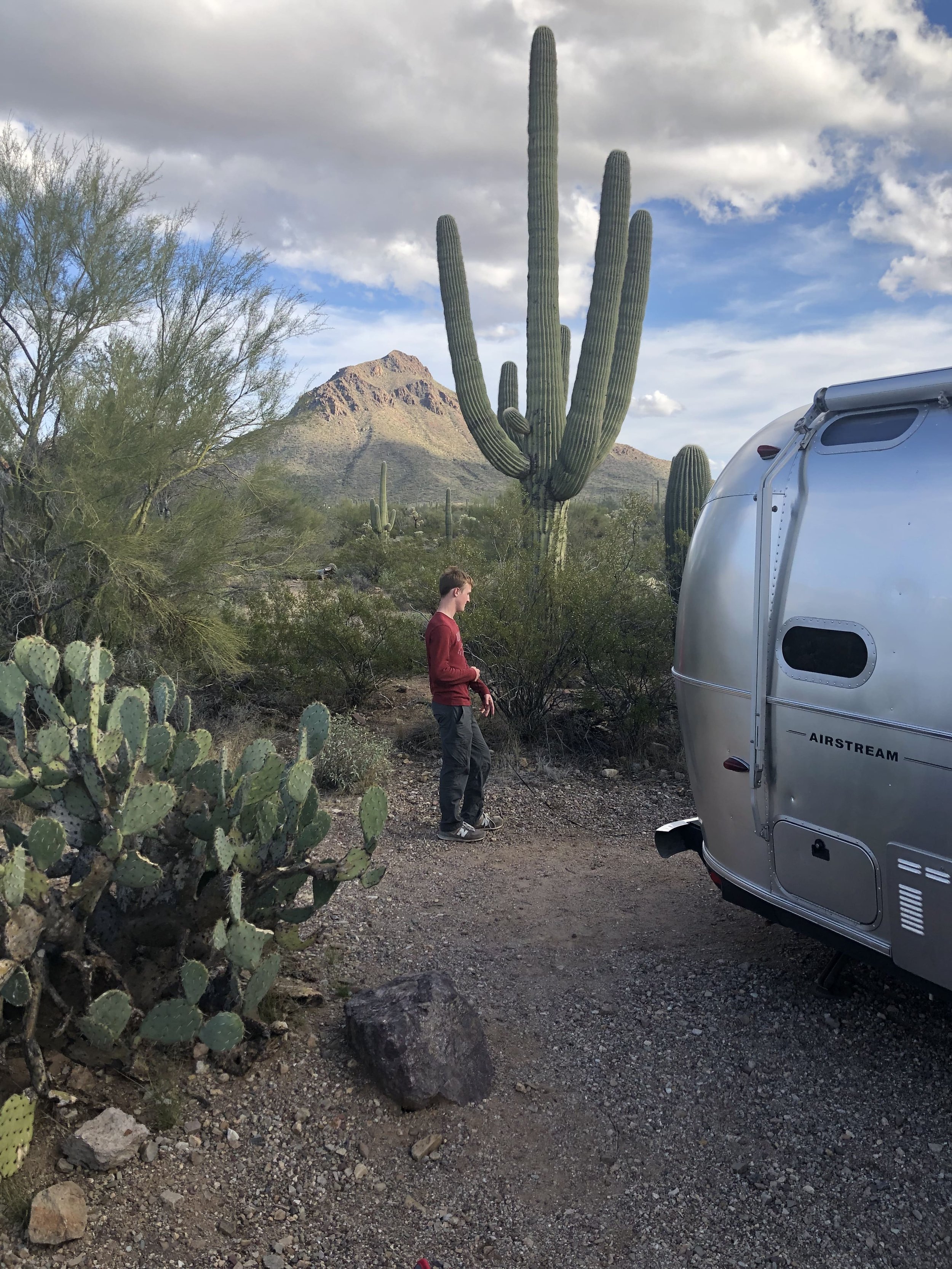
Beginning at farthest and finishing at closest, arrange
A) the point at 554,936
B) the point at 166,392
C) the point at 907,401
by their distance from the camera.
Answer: the point at 166,392 → the point at 554,936 → the point at 907,401

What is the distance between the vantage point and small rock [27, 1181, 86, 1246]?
2.78 m

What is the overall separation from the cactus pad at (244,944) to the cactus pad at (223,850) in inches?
8.9

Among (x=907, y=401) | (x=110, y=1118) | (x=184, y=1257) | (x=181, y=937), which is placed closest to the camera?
(x=184, y=1257)

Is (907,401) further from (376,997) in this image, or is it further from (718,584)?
(376,997)

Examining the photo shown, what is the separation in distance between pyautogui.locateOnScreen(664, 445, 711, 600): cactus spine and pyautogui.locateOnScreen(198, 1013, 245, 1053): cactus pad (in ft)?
32.6

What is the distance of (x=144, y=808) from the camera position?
3381mm

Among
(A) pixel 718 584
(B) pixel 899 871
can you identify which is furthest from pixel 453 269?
(B) pixel 899 871

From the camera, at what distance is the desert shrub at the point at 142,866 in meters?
3.25

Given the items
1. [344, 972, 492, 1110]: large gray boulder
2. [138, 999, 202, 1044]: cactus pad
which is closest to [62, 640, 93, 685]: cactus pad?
[138, 999, 202, 1044]: cactus pad

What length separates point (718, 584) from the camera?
3965 mm

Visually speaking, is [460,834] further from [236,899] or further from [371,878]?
[236,899]

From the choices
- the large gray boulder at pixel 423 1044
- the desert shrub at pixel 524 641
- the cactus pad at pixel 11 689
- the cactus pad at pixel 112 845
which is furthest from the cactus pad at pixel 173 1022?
the desert shrub at pixel 524 641

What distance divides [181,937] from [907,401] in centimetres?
349

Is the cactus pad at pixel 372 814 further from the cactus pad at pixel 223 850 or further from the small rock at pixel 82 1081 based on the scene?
the small rock at pixel 82 1081
